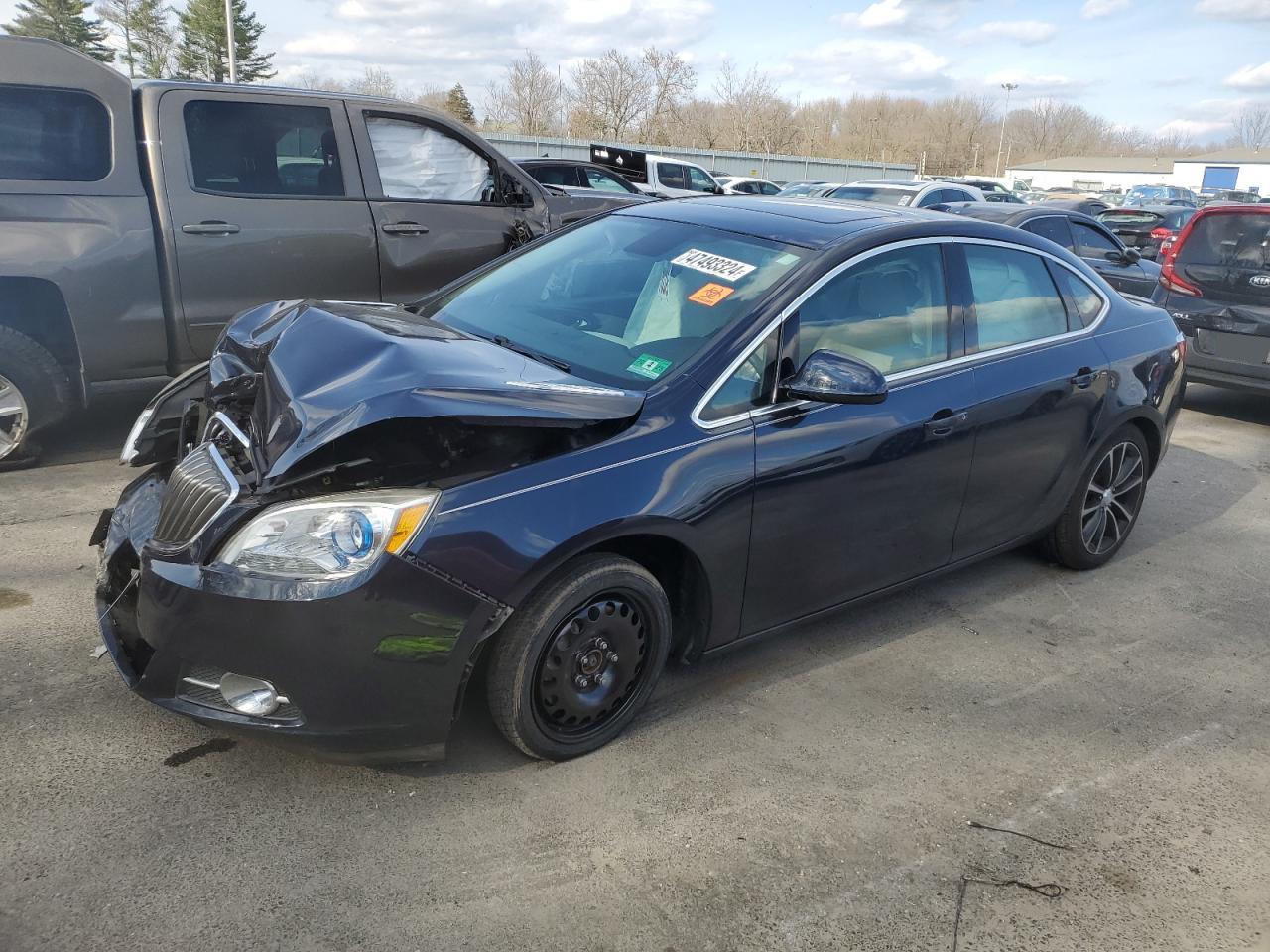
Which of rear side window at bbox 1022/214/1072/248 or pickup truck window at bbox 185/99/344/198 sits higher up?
pickup truck window at bbox 185/99/344/198

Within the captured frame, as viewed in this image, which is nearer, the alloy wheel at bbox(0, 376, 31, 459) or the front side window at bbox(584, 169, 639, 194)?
the alloy wheel at bbox(0, 376, 31, 459)

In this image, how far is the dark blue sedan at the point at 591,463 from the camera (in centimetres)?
253

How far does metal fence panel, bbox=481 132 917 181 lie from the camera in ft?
115

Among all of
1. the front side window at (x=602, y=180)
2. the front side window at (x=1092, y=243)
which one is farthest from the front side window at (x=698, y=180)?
the front side window at (x=1092, y=243)

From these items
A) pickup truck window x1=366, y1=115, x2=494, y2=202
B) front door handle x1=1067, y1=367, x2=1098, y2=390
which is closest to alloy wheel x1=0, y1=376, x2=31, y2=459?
pickup truck window x1=366, y1=115, x2=494, y2=202

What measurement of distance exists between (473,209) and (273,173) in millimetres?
1299

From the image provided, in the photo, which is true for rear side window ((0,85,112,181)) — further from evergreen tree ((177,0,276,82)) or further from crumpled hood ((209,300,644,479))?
evergreen tree ((177,0,276,82))

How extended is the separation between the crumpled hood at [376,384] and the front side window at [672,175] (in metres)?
17.3

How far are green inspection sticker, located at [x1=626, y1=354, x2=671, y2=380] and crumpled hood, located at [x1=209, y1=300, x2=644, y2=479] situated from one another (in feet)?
0.58

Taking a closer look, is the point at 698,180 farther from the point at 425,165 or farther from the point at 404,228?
the point at 404,228

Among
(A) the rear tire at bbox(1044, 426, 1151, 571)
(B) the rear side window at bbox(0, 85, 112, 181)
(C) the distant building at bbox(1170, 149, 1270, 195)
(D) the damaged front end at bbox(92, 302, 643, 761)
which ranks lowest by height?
(A) the rear tire at bbox(1044, 426, 1151, 571)

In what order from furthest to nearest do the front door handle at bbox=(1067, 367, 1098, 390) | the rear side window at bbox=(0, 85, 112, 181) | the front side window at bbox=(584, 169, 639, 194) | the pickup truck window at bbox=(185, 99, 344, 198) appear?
1. the front side window at bbox=(584, 169, 639, 194)
2. the pickup truck window at bbox=(185, 99, 344, 198)
3. the rear side window at bbox=(0, 85, 112, 181)
4. the front door handle at bbox=(1067, 367, 1098, 390)

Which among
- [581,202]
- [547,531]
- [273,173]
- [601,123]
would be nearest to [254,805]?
[547,531]

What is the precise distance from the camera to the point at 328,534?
8.23 ft
